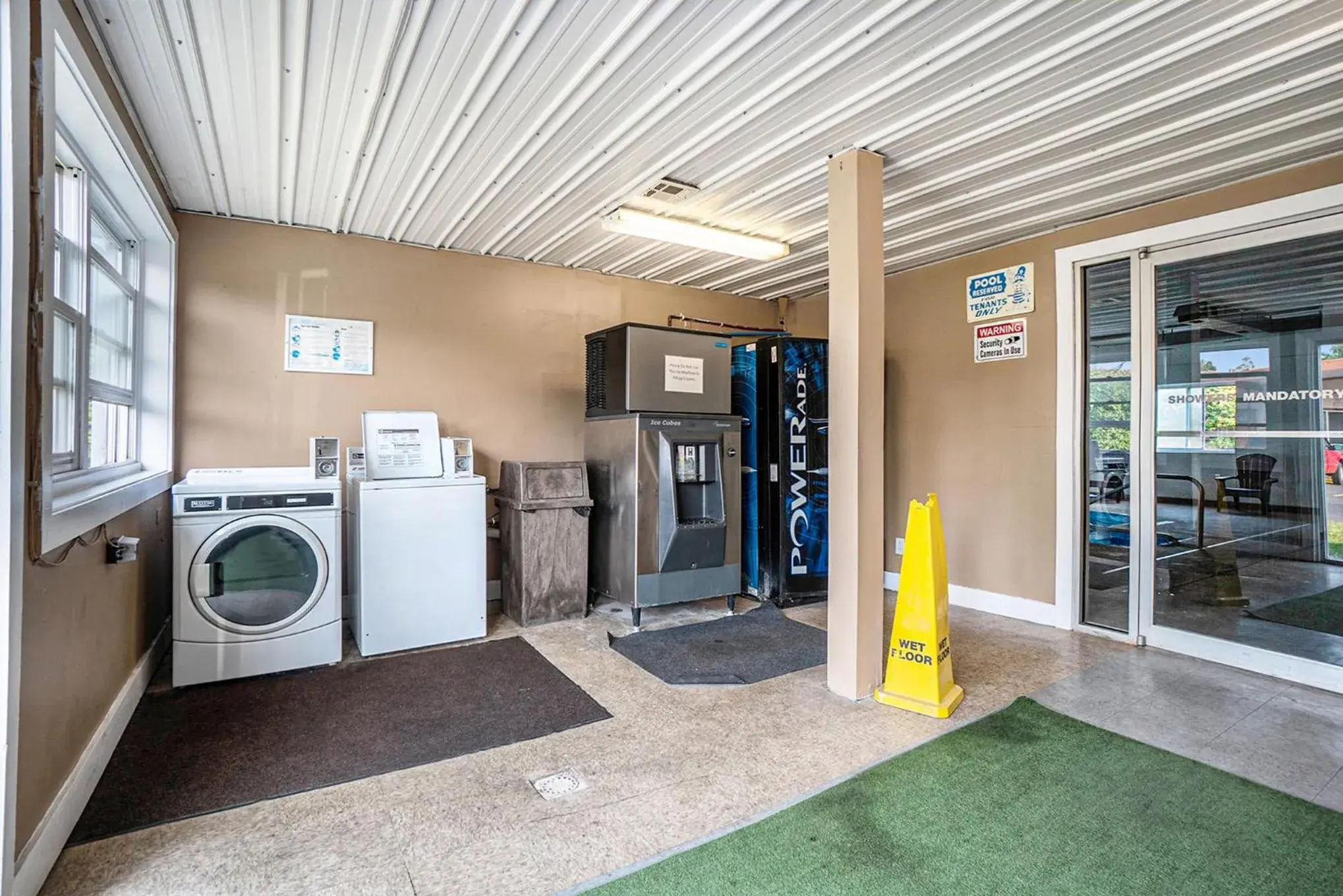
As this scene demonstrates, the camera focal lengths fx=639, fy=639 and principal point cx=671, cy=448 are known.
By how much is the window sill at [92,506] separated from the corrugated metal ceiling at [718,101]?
1617mm

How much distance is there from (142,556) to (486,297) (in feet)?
8.78

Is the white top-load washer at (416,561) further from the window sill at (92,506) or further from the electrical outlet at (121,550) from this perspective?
the electrical outlet at (121,550)

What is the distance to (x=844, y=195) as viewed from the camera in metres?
3.02

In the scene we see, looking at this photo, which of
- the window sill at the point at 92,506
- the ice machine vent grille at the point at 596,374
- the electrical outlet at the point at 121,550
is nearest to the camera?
the window sill at the point at 92,506

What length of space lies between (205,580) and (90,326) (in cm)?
123

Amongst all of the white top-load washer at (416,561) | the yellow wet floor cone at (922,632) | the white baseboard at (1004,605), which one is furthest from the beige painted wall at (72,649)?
the white baseboard at (1004,605)

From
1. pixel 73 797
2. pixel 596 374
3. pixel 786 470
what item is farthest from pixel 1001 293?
pixel 73 797

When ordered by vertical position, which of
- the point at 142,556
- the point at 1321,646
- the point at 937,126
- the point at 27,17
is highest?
the point at 937,126

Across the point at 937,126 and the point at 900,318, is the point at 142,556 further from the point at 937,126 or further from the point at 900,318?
the point at 900,318

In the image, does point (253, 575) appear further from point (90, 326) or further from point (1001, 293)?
point (1001, 293)

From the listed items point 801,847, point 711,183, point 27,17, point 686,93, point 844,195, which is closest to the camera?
point 27,17

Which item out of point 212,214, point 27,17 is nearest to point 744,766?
point 27,17

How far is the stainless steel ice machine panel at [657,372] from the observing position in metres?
4.24

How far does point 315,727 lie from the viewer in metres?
2.69
